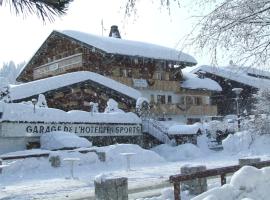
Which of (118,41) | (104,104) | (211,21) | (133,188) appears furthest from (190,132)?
(211,21)

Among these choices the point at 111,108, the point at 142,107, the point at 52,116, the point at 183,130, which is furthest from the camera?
the point at 183,130

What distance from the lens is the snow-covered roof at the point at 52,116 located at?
23375 mm

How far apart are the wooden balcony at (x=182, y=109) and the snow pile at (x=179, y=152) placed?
40.0 feet

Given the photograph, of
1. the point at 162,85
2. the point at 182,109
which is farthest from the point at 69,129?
the point at 182,109

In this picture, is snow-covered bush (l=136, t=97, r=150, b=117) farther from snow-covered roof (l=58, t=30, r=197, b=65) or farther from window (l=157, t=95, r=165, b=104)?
window (l=157, t=95, r=165, b=104)

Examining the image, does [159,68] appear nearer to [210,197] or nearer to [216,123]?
[216,123]

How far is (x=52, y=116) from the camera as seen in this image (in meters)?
25.1

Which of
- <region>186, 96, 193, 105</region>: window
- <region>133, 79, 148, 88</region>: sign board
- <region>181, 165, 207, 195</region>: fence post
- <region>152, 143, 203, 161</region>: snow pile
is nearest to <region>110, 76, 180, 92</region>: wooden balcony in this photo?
<region>133, 79, 148, 88</region>: sign board

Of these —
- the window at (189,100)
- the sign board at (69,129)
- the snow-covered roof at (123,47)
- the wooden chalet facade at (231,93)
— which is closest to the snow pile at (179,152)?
the sign board at (69,129)

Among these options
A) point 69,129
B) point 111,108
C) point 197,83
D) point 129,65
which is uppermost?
point 129,65

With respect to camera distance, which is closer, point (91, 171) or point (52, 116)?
point (91, 171)

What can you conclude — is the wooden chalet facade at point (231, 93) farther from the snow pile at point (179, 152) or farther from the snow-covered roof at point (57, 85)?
the snow pile at point (179, 152)

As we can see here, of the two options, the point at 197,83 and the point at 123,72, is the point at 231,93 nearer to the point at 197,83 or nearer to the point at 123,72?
the point at 197,83

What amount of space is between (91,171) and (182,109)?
25.4 meters
